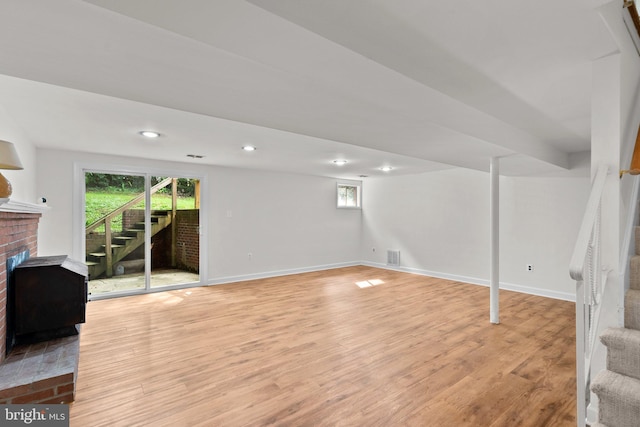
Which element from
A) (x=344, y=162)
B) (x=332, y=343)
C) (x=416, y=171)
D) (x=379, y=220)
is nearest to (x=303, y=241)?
(x=379, y=220)

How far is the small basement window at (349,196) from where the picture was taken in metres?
7.93

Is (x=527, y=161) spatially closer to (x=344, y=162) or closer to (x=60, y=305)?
(x=344, y=162)

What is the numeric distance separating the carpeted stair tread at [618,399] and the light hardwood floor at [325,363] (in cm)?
67

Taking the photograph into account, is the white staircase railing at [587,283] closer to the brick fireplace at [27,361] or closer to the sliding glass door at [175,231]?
the brick fireplace at [27,361]

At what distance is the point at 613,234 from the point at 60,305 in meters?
4.01

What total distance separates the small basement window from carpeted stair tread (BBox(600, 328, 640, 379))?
20.9 ft

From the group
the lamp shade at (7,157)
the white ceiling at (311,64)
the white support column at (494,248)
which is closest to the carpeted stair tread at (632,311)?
the white ceiling at (311,64)

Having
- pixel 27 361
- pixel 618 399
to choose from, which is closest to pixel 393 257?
pixel 618 399

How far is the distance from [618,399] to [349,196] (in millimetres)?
6911

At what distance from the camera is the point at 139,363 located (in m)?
2.76

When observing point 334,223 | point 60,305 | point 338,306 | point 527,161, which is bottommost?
point 338,306

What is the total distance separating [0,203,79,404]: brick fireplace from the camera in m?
2.04

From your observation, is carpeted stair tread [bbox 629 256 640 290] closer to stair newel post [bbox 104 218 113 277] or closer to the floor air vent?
the floor air vent

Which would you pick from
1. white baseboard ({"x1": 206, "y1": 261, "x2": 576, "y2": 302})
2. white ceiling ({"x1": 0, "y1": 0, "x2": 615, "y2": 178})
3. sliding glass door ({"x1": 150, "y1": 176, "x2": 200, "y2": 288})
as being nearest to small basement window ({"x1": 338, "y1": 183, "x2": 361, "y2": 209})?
white baseboard ({"x1": 206, "y1": 261, "x2": 576, "y2": 302})
